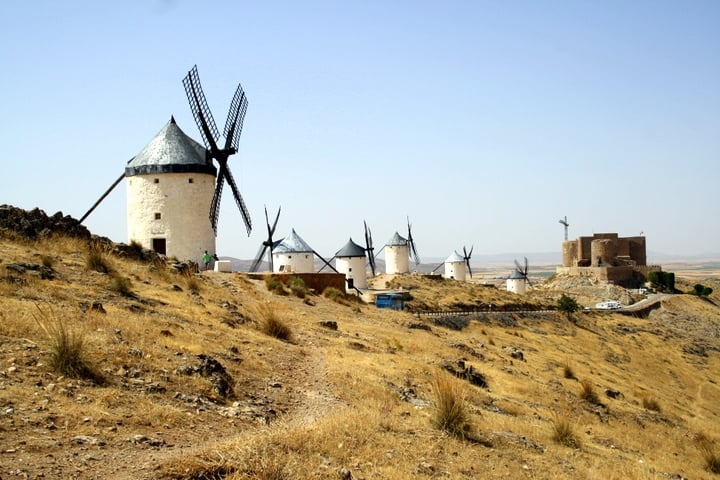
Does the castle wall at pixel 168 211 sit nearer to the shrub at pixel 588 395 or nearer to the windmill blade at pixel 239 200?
the windmill blade at pixel 239 200

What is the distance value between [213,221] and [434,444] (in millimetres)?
18902

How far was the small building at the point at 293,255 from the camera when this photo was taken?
35844mm

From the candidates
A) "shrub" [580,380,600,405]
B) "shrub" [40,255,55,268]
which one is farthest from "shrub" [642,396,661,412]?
"shrub" [40,255,55,268]

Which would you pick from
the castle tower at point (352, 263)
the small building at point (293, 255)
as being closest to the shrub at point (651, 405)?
the small building at point (293, 255)

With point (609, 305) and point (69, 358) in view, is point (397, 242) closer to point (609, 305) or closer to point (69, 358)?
point (609, 305)

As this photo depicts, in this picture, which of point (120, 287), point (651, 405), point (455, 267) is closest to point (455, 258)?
point (455, 267)

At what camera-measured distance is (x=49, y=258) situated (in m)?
13.1

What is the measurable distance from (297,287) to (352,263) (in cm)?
1904

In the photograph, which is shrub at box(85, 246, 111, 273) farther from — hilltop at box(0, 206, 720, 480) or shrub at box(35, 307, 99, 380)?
shrub at box(35, 307, 99, 380)

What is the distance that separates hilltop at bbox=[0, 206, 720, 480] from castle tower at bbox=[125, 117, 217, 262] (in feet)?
15.4

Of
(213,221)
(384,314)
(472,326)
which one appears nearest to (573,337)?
(472,326)

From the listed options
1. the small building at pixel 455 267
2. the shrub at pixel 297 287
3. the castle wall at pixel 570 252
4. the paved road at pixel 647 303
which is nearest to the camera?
the shrub at pixel 297 287

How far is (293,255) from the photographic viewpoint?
35.9 metres

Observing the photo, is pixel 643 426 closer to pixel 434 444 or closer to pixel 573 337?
pixel 434 444
